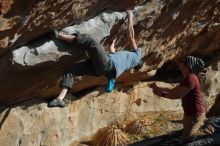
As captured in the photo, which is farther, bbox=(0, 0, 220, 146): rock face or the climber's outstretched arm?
the climber's outstretched arm

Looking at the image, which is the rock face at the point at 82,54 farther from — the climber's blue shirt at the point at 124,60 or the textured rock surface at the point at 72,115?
the climber's blue shirt at the point at 124,60

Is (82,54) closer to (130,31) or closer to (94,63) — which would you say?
(94,63)

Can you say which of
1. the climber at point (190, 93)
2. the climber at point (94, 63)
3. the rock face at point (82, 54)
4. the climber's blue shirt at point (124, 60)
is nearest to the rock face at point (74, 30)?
the rock face at point (82, 54)

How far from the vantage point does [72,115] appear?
11.9 m

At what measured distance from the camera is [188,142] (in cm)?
974

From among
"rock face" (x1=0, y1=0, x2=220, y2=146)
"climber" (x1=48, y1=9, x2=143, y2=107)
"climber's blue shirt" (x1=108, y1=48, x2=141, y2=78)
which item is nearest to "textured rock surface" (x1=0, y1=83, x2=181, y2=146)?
"rock face" (x1=0, y1=0, x2=220, y2=146)

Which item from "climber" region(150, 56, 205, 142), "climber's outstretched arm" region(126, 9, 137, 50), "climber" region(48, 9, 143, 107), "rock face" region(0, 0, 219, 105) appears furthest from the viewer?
"climber's outstretched arm" region(126, 9, 137, 50)

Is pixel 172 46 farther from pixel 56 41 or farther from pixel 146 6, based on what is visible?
pixel 56 41

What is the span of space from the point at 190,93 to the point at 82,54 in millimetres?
1729

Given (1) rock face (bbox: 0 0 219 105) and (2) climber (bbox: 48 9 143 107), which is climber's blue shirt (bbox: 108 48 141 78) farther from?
(1) rock face (bbox: 0 0 219 105)

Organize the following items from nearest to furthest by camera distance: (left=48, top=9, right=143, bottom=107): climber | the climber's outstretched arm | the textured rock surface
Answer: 1. (left=48, top=9, right=143, bottom=107): climber
2. the climber's outstretched arm
3. the textured rock surface

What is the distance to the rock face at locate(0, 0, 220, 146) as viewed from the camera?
8.63 m

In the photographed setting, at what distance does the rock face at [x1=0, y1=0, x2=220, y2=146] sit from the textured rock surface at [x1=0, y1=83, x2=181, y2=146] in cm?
2

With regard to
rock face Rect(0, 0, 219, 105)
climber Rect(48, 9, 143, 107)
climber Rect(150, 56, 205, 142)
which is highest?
rock face Rect(0, 0, 219, 105)
